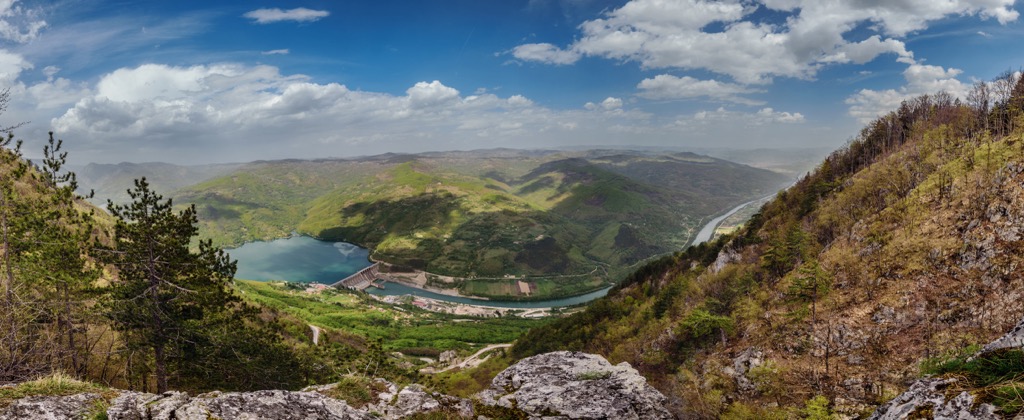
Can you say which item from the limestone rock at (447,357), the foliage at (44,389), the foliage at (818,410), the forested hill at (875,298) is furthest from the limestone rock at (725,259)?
the limestone rock at (447,357)

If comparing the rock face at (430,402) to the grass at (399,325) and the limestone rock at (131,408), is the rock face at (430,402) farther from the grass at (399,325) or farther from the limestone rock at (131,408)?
the grass at (399,325)

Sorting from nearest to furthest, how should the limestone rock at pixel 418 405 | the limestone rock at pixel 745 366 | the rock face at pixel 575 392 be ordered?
the limestone rock at pixel 418 405 < the rock face at pixel 575 392 < the limestone rock at pixel 745 366

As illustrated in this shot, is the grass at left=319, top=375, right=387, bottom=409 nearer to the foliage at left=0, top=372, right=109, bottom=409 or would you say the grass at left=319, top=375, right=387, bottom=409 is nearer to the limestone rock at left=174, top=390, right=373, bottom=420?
the limestone rock at left=174, top=390, right=373, bottom=420

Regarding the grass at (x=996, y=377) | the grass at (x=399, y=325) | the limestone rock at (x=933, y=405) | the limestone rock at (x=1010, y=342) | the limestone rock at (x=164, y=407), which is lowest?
the grass at (x=399, y=325)

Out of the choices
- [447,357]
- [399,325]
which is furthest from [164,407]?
[399,325]

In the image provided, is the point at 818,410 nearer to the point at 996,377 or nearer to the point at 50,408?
the point at 996,377
